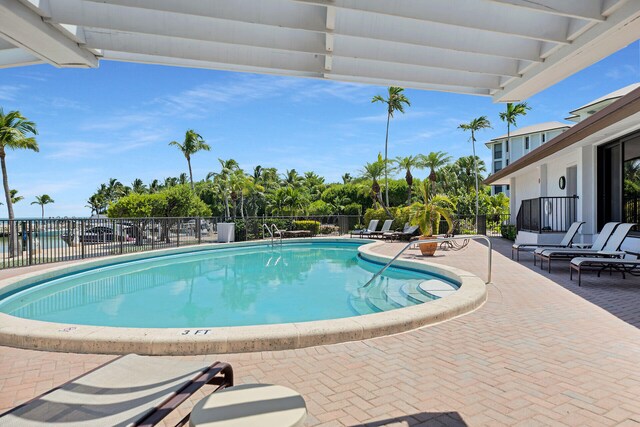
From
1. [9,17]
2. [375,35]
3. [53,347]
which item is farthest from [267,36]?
[53,347]

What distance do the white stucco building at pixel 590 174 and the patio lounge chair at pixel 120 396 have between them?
7653 millimetres

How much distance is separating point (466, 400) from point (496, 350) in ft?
4.06

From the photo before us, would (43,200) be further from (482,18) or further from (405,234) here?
(482,18)

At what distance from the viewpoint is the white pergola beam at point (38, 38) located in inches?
70.8

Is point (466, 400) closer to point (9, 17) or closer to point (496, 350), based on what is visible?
point (496, 350)

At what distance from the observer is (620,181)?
10.2 m

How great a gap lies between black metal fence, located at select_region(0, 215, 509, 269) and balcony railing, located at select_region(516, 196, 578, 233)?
20.6 feet

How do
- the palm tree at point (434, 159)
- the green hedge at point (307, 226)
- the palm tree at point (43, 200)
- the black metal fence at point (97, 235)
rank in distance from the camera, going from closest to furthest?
the black metal fence at point (97, 235)
the green hedge at point (307, 226)
the palm tree at point (434, 159)
the palm tree at point (43, 200)

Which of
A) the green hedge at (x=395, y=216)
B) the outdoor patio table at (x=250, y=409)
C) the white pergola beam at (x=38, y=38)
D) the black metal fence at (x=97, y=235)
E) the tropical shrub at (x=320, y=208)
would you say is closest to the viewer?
the outdoor patio table at (x=250, y=409)

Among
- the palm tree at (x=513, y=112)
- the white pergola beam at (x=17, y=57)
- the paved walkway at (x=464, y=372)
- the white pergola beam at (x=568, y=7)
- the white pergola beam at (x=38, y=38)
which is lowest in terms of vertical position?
the paved walkway at (x=464, y=372)

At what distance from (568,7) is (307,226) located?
67.2 feet

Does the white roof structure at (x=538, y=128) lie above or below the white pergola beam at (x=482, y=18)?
above

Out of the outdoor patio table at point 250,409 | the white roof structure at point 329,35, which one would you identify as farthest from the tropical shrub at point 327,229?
the outdoor patio table at point 250,409

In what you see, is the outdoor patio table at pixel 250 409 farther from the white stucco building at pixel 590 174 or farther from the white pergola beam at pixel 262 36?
the white stucco building at pixel 590 174
